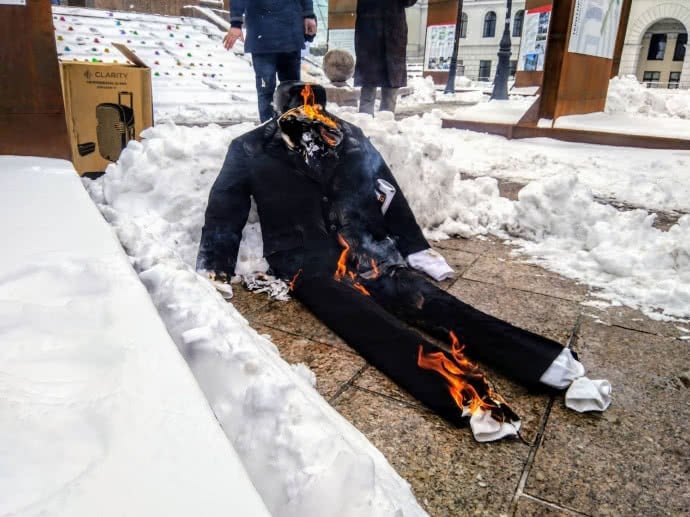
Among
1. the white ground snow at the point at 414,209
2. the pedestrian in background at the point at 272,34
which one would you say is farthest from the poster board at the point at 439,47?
the pedestrian in background at the point at 272,34

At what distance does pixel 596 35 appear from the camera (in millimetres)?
8297

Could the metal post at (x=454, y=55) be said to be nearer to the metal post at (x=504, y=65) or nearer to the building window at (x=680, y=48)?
the metal post at (x=504, y=65)

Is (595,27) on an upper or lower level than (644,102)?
upper

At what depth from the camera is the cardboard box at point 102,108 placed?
3.80 meters

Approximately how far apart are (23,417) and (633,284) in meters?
2.91

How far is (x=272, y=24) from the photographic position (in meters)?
4.62

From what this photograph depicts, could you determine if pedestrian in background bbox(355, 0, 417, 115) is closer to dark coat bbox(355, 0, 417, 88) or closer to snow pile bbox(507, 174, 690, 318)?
dark coat bbox(355, 0, 417, 88)

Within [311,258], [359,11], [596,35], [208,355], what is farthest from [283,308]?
[596,35]

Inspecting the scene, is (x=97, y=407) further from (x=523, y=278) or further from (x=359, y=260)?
(x=523, y=278)

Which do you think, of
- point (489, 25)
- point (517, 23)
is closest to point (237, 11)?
point (517, 23)

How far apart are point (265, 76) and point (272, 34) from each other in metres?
0.36

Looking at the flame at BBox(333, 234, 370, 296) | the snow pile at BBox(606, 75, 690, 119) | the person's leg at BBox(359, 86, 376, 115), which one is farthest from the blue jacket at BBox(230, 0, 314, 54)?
the snow pile at BBox(606, 75, 690, 119)

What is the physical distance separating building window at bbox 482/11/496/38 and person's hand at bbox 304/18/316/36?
1452 inches

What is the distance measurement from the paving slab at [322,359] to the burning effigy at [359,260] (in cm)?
7
